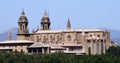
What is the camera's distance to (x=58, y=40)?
95.8m

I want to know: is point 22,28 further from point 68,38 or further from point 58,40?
point 68,38

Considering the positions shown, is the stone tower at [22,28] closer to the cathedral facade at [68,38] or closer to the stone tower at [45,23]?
the cathedral facade at [68,38]

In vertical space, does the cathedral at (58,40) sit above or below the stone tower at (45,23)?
below

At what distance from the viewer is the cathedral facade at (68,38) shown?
290 feet

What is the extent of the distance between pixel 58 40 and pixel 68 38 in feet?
6.78

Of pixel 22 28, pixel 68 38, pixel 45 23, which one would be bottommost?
pixel 68 38

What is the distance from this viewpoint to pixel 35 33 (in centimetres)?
9812

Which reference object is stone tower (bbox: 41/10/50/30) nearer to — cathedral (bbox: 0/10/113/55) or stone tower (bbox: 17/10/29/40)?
cathedral (bbox: 0/10/113/55)

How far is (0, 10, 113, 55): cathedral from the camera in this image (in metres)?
88.3

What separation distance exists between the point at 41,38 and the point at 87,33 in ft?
26.2

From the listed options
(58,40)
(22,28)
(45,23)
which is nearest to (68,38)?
(58,40)

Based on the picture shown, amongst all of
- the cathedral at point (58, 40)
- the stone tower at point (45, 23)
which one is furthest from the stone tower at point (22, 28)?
the stone tower at point (45, 23)

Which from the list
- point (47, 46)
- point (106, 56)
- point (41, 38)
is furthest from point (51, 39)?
point (106, 56)

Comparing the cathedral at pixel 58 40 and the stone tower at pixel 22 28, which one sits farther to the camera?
the stone tower at pixel 22 28
